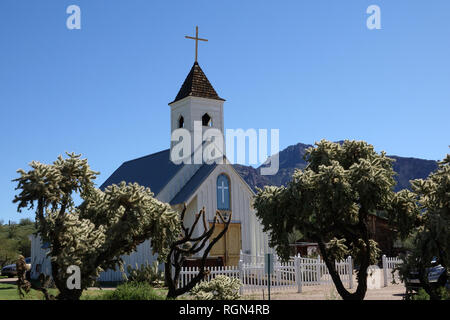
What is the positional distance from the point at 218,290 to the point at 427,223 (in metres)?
6.02

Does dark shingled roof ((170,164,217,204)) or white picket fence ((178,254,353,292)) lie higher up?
dark shingled roof ((170,164,217,204))

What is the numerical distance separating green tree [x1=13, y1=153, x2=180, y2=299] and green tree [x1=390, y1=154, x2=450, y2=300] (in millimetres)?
6690

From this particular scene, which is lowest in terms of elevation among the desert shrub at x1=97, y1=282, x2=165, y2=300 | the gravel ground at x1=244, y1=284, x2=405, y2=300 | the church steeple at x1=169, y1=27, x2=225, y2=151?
the gravel ground at x1=244, y1=284, x2=405, y2=300

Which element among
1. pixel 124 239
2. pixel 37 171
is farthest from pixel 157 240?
pixel 37 171

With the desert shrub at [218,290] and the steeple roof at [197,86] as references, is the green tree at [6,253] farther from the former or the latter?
the desert shrub at [218,290]

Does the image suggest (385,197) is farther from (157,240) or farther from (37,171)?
(37,171)

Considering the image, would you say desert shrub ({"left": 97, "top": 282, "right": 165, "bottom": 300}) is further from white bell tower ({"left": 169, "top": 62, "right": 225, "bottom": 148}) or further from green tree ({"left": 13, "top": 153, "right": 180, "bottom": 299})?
white bell tower ({"left": 169, "top": 62, "right": 225, "bottom": 148})

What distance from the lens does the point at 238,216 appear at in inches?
1128

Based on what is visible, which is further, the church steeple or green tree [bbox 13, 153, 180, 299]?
the church steeple

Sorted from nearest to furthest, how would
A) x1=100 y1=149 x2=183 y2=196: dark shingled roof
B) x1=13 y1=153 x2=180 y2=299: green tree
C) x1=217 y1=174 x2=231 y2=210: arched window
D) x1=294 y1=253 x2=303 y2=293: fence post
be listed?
x1=13 y1=153 x2=180 y2=299: green tree
x1=294 y1=253 x2=303 y2=293: fence post
x1=217 y1=174 x2=231 y2=210: arched window
x1=100 y1=149 x2=183 y2=196: dark shingled roof

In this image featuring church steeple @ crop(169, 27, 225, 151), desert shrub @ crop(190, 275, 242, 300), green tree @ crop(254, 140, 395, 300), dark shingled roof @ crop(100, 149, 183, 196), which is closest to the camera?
green tree @ crop(254, 140, 395, 300)

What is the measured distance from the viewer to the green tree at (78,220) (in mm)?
12844

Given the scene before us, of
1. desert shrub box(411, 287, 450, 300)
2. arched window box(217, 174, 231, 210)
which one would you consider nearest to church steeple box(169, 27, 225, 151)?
arched window box(217, 174, 231, 210)

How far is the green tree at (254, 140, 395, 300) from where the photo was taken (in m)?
14.1
